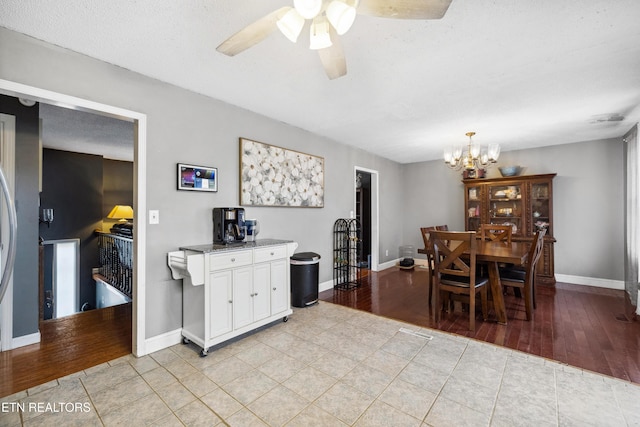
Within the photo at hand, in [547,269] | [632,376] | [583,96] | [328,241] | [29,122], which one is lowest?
[632,376]

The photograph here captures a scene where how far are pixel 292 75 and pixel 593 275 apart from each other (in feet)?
18.3

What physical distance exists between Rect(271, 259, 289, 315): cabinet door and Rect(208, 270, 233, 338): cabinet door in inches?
20.0

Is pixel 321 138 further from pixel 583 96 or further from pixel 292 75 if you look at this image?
pixel 583 96

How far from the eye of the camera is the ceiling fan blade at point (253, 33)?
1.29 meters

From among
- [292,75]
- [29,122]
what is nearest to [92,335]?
[29,122]

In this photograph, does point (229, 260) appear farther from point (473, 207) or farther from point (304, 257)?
point (473, 207)

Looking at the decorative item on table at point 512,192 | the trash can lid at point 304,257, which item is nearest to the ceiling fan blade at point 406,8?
the trash can lid at point 304,257

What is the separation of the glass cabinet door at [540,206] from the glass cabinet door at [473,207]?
81 cm

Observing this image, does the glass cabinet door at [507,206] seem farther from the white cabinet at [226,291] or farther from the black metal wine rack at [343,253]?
the white cabinet at [226,291]

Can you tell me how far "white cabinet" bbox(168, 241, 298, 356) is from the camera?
90.4 inches

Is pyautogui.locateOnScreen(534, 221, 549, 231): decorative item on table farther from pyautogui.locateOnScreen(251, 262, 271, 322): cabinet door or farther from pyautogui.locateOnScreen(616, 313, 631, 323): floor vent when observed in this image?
pyautogui.locateOnScreen(251, 262, 271, 322): cabinet door

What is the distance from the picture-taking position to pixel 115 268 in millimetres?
4465

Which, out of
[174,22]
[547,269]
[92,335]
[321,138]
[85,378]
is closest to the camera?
[174,22]

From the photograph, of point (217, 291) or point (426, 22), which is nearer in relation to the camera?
point (426, 22)
